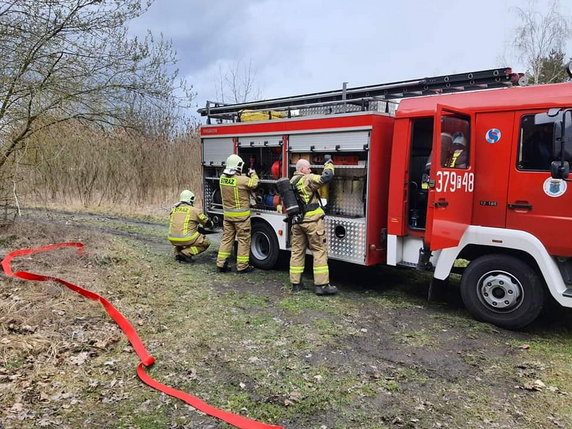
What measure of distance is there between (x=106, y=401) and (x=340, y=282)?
417cm

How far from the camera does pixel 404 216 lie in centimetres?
553

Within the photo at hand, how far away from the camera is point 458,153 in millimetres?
5082

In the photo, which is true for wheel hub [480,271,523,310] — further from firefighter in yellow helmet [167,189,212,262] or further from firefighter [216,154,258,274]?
firefighter in yellow helmet [167,189,212,262]

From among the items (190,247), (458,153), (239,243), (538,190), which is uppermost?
(458,153)

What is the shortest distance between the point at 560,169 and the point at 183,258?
233 inches

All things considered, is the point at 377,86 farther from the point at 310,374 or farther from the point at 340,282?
the point at 310,374

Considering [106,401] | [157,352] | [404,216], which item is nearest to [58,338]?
[157,352]

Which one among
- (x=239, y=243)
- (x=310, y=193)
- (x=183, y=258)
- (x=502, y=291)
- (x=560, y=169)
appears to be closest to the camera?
(x=560, y=169)

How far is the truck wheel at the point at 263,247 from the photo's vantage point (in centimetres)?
729

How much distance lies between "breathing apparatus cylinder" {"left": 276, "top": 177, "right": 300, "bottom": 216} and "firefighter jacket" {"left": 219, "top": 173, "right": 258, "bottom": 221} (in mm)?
921

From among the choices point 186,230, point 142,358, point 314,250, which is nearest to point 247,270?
point 186,230

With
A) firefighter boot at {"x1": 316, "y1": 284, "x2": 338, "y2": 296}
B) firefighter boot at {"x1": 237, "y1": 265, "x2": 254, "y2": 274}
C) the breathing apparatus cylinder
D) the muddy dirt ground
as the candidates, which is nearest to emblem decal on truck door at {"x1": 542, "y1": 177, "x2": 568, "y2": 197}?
the muddy dirt ground

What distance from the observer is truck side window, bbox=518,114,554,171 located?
464 centimetres

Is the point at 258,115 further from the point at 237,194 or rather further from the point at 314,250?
the point at 314,250
